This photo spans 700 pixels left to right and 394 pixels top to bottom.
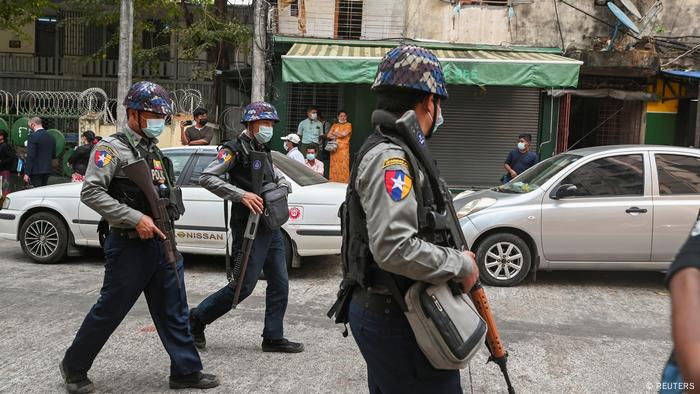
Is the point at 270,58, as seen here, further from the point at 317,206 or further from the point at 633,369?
the point at 633,369

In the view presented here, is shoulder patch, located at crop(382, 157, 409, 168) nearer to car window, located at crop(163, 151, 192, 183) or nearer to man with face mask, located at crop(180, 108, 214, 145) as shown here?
car window, located at crop(163, 151, 192, 183)

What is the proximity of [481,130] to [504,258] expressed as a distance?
6837 mm

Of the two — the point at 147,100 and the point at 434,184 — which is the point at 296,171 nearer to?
the point at 147,100

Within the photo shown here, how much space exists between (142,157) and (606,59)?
439 inches

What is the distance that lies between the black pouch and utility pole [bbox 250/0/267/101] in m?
7.40

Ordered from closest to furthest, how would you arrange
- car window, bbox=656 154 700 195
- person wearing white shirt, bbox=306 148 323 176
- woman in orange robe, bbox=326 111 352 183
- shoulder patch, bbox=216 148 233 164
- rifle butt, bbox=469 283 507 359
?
rifle butt, bbox=469 283 507 359
shoulder patch, bbox=216 148 233 164
car window, bbox=656 154 700 195
person wearing white shirt, bbox=306 148 323 176
woman in orange robe, bbox=326 111 352 183

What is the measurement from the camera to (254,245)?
15.5 feet

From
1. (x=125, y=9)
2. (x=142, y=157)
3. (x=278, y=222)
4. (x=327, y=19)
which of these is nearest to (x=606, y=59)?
(x=327, y=19)

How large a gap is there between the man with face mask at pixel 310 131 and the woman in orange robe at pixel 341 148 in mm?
226

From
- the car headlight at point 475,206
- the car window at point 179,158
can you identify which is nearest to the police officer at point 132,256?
the car window at point 179,158

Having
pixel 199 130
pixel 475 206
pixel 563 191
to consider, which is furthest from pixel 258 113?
pixel 199 130

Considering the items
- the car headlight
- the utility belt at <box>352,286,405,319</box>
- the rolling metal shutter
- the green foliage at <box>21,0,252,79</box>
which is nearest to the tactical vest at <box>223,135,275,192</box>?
the utility belt at <box>352,286,405,319</box>

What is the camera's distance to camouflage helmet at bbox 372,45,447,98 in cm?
234

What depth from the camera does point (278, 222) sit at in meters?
4.80
